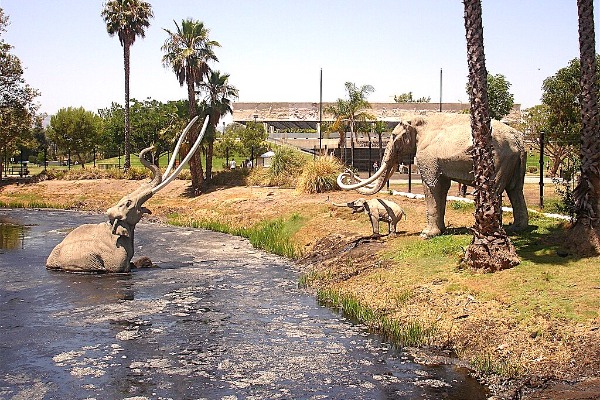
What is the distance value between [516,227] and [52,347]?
908cm

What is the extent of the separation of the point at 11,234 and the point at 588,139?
57.5 feet

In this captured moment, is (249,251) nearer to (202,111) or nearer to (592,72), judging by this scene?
(592,72)

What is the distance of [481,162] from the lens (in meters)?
12.0

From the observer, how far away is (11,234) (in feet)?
74.5

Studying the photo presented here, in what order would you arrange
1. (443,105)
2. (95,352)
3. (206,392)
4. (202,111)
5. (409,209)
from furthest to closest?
(443,105), (202,111), (409,209), (95,352), (206,392)

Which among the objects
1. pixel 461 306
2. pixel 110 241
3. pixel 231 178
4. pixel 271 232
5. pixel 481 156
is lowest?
pixel 461 306

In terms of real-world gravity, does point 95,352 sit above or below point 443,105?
below

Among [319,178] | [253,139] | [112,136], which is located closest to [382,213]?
[319,178]

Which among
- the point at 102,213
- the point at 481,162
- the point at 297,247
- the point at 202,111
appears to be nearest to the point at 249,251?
the point at 297,247

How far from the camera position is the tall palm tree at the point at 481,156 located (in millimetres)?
11812

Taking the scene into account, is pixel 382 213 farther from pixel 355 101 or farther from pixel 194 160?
pixel 355 101

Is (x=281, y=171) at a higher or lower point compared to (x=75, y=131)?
lower

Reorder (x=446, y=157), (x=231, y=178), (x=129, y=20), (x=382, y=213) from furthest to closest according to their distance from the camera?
1. (x=129, y=20)
2. (x=231, y=178)
3. (x=382, y=213)
4. (x=446, y=157)

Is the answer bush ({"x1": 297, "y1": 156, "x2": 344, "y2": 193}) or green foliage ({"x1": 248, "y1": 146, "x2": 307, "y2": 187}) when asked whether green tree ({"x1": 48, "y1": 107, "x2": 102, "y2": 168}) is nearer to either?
green foliage ({"x1": 248, "y1": 146, "x2": 307, "y2": 187})
